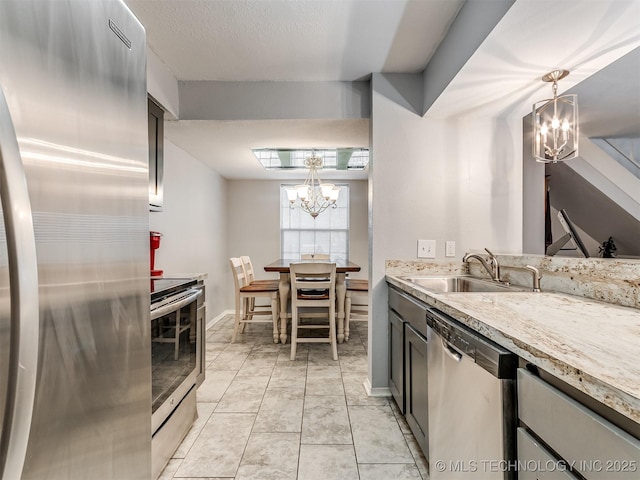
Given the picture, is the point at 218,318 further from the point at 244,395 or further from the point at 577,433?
the point at 577,433

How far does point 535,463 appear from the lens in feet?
2.54

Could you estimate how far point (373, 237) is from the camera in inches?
93.0

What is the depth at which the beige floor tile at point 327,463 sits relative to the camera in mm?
1560

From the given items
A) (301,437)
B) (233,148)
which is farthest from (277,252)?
(301,437)

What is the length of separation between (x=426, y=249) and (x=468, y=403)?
4.69 feet

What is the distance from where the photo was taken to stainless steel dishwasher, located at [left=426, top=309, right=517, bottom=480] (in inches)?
34.8

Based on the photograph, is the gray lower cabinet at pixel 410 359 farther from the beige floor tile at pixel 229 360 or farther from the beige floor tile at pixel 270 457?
the beige floor tile at pixel 229 360

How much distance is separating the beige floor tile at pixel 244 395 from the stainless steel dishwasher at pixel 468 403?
4.31 ft

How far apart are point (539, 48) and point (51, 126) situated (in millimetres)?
1940

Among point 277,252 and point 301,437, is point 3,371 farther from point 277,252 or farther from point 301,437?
point 277,252

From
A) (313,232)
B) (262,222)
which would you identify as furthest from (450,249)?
(262,222)

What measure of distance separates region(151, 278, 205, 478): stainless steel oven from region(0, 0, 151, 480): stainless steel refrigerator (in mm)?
496

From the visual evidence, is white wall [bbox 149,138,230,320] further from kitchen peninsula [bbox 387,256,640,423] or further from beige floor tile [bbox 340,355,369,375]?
kitchen peninsula [bbox 387,256,640,423]

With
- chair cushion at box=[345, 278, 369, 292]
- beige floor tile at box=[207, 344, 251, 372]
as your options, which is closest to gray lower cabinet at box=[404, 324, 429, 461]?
beige floor tile at box=[207, 344, 251, 372]
